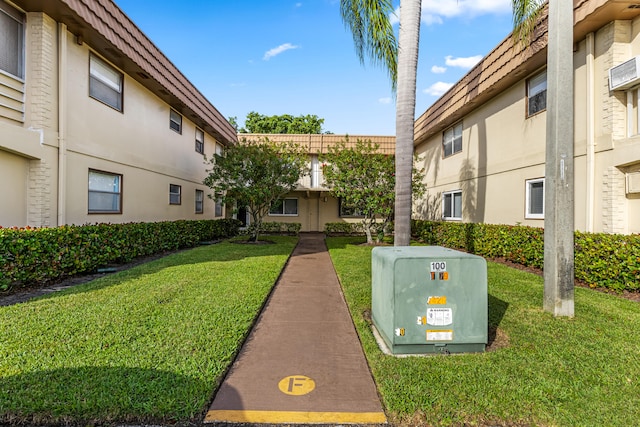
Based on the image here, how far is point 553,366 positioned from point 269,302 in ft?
12.4

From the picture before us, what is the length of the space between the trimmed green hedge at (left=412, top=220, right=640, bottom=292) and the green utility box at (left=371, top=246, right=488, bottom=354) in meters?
4.27

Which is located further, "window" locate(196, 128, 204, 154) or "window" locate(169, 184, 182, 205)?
"window" locate(196, 128, 204, 154)

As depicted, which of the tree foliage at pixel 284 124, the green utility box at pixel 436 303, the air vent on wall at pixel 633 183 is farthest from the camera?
the tree foliage at pixel 284 124

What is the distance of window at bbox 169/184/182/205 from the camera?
40.8 feet

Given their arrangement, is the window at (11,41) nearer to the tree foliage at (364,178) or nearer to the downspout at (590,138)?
the tree foliage at (364,178)

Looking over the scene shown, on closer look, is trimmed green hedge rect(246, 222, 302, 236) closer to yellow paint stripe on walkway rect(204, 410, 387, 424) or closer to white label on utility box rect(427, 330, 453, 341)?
white label on utility box rect(427, 330, 453, 341)

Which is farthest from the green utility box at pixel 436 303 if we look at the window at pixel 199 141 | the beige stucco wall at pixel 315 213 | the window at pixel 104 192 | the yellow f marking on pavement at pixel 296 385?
the beige stucco wall at pixel 315 213

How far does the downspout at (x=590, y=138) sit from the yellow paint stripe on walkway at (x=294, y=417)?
712 centimetres

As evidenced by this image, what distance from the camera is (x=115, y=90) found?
9164 mm

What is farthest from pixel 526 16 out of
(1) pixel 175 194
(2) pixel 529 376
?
(1) pixel 175 194

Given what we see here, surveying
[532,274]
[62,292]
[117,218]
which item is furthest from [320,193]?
[62,292]

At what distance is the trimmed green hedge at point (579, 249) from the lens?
18.6ft

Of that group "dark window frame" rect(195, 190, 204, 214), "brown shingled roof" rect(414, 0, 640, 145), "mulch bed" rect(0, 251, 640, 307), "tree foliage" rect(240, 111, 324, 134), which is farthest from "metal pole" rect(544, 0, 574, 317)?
"tree foliage" rect(240, 111, 324, 134)

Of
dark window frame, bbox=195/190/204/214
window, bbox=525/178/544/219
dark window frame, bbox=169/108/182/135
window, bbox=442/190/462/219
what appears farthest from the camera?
dark window frame, bbox=195/190/204/214
